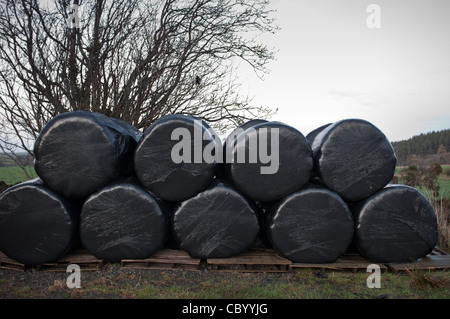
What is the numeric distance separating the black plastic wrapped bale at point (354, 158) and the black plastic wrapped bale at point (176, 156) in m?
1.38

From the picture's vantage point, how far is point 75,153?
3.51 metres

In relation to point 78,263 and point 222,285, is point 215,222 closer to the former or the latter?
point 222,285

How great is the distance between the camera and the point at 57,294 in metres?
3.02

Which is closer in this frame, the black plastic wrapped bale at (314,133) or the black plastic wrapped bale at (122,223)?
the black plastic wrapped bale at (122,223)

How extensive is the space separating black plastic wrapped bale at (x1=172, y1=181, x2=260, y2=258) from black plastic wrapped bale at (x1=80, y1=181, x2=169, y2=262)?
0.28 m

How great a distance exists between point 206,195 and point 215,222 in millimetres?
343

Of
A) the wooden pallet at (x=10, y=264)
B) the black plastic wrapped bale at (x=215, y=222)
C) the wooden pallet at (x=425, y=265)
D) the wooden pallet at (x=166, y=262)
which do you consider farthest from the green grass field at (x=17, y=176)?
the wooden pallet at (x=425, y=265)

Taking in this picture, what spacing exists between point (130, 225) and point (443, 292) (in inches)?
134

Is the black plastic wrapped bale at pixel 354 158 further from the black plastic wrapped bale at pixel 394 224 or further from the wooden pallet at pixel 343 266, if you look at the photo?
the wooden pallet at pixel 343 266

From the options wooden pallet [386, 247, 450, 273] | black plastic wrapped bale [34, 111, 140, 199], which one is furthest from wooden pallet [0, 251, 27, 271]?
wooden pallet [386, 247, 450, 273]

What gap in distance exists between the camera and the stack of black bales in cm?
355

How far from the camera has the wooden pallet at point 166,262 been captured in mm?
3578

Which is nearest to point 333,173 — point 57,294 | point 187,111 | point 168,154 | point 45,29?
point 168,154

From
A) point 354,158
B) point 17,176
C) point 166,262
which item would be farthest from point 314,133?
point 17,176
